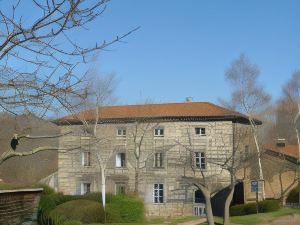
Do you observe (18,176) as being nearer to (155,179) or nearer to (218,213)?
(155,179)

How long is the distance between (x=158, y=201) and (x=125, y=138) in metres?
6.57

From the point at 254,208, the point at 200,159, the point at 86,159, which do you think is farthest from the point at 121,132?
the point at 254,208

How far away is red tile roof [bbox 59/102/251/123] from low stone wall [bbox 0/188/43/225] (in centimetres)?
3801

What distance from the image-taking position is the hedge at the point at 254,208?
1396 inches

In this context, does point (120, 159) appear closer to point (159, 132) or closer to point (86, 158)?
point (86, 158)

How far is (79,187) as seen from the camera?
49094mm

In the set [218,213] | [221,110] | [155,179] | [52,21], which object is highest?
[221,110]

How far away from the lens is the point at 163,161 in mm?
46406

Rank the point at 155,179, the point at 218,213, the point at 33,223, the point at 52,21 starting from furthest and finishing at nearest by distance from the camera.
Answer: the point at 155,179
the point at 218,213
the point at 33,223
the point at 52,21

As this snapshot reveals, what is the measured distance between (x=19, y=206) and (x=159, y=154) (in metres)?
40.2

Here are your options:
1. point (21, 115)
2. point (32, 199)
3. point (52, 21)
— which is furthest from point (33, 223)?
point (52, 21)

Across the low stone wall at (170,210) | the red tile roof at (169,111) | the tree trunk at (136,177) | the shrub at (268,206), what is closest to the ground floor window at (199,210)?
the low stone wall at (170,210)

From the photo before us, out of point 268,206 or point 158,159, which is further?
point 158,159

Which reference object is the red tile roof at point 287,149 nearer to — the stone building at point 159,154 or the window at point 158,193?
the stone building at point 159,154
